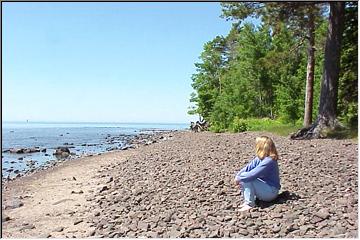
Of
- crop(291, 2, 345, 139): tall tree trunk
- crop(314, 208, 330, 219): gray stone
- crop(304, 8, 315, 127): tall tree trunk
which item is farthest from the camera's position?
crop(304, 8, 315, 127): tall tree trunk

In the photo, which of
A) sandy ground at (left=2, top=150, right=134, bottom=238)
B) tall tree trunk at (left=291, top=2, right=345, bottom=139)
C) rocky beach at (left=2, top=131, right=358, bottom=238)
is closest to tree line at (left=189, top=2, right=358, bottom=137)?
tall tree trunk at (left=291, top=2, right=345, bottom=139)

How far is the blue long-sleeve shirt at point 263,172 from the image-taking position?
719cm

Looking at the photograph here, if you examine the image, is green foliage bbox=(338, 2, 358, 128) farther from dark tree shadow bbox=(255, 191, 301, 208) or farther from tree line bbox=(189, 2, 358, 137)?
dark tree shadow bbox=(255, 191, 301, 208)

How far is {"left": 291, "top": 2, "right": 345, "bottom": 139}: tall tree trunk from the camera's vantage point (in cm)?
1786

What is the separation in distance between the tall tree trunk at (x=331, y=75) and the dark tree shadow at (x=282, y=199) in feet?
35.1

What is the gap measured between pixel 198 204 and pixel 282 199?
5.45 ft

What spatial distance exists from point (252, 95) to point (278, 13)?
22705mm

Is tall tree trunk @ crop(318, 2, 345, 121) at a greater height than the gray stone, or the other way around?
tall tree trunk @ crop(318, 2, 345, 121)

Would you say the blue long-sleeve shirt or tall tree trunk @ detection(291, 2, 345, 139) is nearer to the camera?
the blue long-sleeve shirt

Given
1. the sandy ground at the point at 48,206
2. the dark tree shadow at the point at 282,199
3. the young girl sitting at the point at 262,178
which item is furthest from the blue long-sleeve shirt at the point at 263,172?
the sandy ground at the point at 48,206

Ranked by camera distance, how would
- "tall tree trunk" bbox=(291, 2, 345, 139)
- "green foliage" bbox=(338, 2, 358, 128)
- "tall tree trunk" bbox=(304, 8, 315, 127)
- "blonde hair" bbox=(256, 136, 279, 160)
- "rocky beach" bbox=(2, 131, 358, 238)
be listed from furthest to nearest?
"tall tree trunk" bbox=(304, 8, 315, 127), "green foliage" bbox=(338, 2, 358, 128), "tall tree trunk" bbox=(291, 2, 345, 139), "blonde hair" bbox=(256, 136, 279, 160), "rocky beach" bbox=(2, 131, 358, 238)

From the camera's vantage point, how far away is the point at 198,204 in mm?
8094

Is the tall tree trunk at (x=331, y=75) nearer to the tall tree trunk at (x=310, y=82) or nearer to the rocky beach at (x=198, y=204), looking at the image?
the rocky beach at (x=198, y=204)

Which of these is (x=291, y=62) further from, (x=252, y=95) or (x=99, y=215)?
(x=99, y=215)
